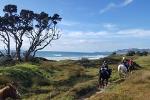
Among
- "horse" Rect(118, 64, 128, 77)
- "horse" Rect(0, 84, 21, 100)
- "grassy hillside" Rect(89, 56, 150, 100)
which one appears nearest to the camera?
"horse" Rect(0, 84, 21, 100)

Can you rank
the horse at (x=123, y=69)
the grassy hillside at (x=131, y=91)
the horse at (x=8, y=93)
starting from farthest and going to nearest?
1. the horse at (x=123, y=69)
2. the grassy hillside at (x=131, y=91)
3. the horse at (x=8, y=93)

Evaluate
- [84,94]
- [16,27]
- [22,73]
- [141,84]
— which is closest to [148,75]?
[141,84]

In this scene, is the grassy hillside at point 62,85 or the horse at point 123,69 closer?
the grassy hillside at point 62,85

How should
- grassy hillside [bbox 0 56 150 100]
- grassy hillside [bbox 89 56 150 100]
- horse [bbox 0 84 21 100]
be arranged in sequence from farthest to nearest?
grassy hillside [bbox 0 56 150 100], grassy hillside [bbox 89 56 150 100], horse [bbox 0 84 21 100]

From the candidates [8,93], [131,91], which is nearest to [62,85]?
[131,91]

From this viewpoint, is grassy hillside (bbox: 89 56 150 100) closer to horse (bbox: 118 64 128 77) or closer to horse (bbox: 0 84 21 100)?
horse (bbox: 118 64 128 77)

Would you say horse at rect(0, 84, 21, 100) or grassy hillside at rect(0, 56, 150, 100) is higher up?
horse at rect(0, 84, 21, 100)

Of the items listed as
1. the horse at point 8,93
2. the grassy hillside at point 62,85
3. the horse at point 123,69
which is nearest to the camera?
the horse at point 8,93

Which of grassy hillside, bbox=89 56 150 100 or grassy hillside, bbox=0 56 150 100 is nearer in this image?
grassy hillside, bbox=89 56 150 100

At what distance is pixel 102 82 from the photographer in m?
35.8

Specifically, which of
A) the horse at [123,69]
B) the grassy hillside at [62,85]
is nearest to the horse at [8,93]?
the grassy hillside at [62,85]

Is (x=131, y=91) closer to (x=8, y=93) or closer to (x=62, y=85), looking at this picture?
(x=62, y=85)

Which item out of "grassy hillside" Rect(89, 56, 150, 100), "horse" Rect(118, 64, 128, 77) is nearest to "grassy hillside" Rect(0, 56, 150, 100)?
"grassy hillside" Rect(89, 56, 150, 100)

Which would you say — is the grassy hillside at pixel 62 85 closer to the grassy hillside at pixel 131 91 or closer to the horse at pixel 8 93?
the grassy hillside at pixel 131 91
